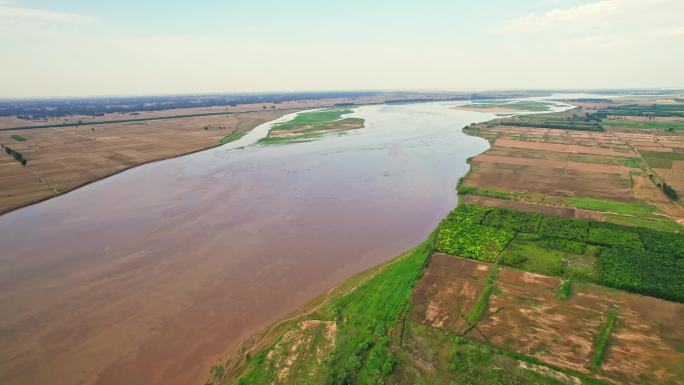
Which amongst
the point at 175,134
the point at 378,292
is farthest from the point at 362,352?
the point at 175,134

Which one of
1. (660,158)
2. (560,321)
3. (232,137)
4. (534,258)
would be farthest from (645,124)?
(232,137)

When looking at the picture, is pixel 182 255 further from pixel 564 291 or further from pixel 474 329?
pixel 564 291

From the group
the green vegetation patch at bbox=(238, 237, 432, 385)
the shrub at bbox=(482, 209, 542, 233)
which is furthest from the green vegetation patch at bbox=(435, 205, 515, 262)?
the green vegetation patch at bbox=(238, 237, 432, 385)

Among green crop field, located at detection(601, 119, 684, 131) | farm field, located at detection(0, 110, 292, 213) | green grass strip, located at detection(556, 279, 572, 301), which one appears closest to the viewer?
green grass strip, located at detection(556, 279, 572, 301)

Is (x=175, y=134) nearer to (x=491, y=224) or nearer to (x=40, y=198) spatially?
(x=40, y=198)

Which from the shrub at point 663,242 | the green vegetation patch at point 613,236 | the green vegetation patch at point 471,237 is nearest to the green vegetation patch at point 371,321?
the green vegetation patch at point 471,237

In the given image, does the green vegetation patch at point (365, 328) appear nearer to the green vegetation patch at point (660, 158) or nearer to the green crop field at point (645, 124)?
the green vegetation patch at point (660, 158)

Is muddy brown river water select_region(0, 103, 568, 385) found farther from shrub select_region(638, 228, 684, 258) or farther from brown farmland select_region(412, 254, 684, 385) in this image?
shrub select_region(638, 228, 684, 258)
